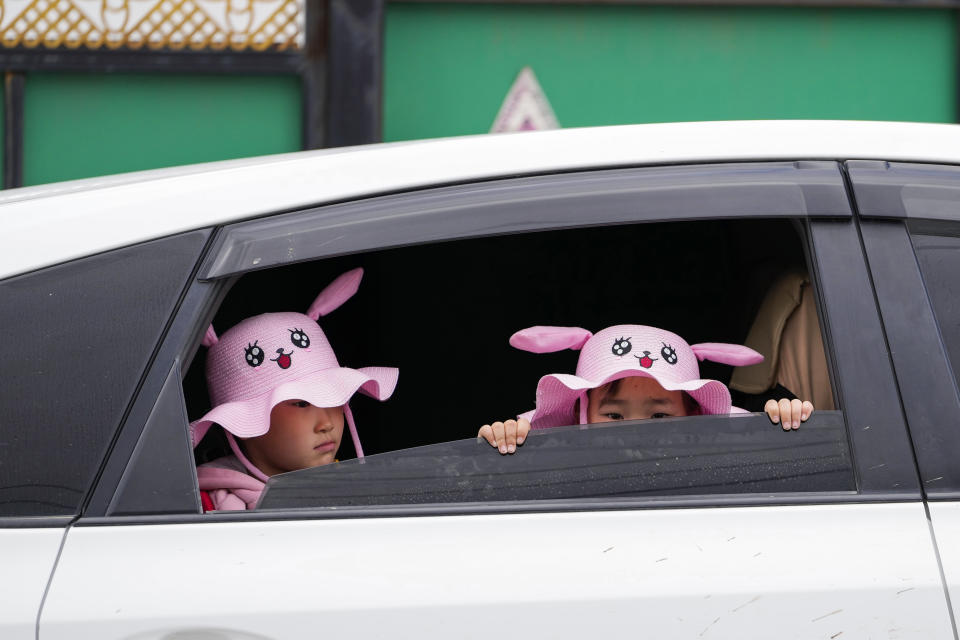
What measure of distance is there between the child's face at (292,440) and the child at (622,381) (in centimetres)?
40

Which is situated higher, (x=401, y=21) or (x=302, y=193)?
(x=401, y=21)

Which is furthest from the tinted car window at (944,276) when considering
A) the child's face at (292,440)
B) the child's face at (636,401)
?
the child's face at (292,440)

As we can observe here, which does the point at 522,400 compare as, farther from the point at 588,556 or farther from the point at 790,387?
the point at 588,556

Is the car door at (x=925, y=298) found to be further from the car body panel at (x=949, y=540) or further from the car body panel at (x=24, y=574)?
the car body panel at (x=24, y=574)

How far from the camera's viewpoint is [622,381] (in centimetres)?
198

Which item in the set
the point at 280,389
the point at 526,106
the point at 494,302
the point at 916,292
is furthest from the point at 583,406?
the point at 526,106

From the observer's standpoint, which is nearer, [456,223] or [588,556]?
[588,556]

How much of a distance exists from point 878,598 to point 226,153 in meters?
3.93

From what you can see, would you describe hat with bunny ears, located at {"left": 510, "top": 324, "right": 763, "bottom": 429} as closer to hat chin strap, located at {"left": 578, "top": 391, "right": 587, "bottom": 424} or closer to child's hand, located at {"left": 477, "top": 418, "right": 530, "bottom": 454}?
hat chin strap, located at {"left": 578, "top": 391, "right": 587, "bottom": 424}

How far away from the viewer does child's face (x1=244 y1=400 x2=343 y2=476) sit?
196 centimetres

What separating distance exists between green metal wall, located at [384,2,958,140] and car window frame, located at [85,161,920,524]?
10.8 ft

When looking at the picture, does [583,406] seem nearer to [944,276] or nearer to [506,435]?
[506,435]

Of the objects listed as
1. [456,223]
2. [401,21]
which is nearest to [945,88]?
[401,21]

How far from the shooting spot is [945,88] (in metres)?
4.83
